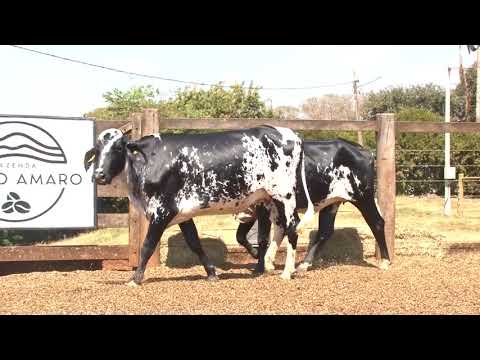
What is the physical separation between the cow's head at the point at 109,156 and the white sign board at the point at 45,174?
4.05 ft

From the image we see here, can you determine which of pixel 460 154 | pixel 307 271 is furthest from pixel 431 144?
pixel 307 271

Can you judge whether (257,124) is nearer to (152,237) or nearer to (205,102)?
(152,237)

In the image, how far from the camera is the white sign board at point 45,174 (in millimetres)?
8969

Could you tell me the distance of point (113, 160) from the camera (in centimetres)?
802

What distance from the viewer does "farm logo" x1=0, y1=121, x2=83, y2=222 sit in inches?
352

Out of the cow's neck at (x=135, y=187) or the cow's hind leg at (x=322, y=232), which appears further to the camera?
the cow's hind leg at (x=322, y=232)

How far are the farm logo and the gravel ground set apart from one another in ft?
2.76

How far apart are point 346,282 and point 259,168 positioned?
64.0 inches

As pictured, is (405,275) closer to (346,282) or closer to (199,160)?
(346,282)

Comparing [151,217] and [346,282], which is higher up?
[151,217]

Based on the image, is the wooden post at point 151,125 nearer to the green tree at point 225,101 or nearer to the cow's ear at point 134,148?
the cow's ear at point 134,148

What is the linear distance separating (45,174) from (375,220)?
436 centimetres

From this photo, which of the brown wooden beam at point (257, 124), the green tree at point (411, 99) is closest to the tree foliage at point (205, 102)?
the green tree at point (411, 99)

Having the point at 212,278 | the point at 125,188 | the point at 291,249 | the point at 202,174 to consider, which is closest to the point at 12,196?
the point at 125,188
